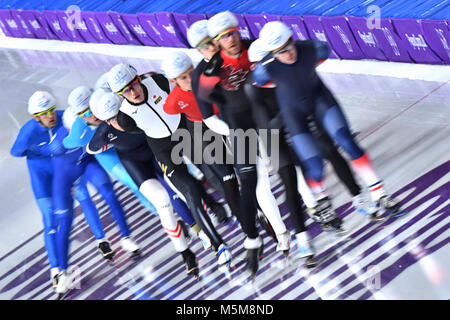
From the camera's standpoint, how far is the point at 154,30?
471 inches

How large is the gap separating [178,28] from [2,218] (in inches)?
175

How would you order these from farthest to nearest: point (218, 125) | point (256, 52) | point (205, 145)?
point (205, 145) < point (218, 125) < point (256, 52)

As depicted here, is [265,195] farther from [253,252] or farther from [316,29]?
[316,29]

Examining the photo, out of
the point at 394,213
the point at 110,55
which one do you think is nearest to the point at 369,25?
the point at 394,213

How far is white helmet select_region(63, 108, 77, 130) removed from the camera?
240 inches

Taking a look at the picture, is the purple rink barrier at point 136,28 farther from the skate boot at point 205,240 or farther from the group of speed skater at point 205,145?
the skate boot at point 205,240

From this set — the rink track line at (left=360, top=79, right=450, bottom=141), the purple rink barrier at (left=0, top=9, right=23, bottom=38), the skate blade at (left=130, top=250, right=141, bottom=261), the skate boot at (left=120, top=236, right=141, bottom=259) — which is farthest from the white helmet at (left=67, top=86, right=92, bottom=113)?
the purple rink barrier at (left=0, top=9, right=23, bottom=38)

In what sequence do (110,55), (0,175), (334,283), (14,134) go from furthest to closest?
(110,55), (14,134), (0,175), (334,283)

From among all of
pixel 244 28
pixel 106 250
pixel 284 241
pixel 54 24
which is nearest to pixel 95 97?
pixel 106 250

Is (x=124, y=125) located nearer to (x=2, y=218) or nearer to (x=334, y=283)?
(x=334, y=283)

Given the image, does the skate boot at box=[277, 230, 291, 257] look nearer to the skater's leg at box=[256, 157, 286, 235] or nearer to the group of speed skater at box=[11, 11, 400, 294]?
the group of speed skater at box=[11, 11, 400, 294]

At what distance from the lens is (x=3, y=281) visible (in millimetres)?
6887

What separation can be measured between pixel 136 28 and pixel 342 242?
25.0 feet

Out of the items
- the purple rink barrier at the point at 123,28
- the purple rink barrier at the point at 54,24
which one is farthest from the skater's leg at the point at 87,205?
the purple rink barrier at the point at 54,24
